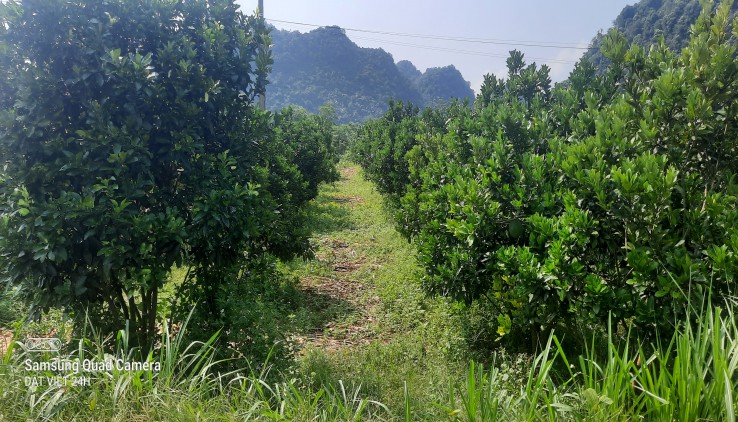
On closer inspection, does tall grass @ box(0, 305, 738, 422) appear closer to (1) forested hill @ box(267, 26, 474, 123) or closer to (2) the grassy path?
(2) the grassy path

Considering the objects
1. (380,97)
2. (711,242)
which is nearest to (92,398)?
(711,242)

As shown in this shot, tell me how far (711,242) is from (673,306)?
500 millimetres

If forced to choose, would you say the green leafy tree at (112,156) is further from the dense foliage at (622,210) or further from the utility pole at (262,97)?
the dense foliage at (622,210)

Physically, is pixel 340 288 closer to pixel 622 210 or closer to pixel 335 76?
pixel 622 210

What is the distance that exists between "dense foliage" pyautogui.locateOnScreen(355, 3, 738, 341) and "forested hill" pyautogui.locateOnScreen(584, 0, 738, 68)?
38.1 m

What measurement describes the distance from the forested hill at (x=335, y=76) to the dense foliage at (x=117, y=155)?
275 feet

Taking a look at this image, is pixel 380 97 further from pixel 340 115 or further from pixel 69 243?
pixel 69 243

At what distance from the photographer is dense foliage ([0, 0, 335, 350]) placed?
3107 mm

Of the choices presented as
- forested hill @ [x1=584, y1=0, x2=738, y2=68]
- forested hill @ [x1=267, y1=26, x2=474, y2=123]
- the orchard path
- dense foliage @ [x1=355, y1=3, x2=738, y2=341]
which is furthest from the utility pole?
forested hill @ [x1=267, y1=26, x2=474, y2=123]

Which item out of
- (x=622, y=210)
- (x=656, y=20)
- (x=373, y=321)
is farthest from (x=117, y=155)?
(x=656, y=20)

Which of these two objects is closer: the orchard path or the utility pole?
the utility pole

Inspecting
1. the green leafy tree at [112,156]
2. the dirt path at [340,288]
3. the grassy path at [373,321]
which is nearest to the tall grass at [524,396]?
the green leafy tree at [112,156]

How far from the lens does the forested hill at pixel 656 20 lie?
127ft

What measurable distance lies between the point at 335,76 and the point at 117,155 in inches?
3795
